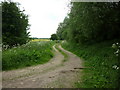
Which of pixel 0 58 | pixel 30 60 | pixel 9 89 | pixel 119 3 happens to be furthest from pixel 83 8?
pixel 9 89

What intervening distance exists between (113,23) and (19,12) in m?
12.6

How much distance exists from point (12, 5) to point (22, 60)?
9.35 metres

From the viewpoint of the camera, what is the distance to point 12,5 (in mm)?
17172

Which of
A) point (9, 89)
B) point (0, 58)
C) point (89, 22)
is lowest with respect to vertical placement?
point (9, 89)

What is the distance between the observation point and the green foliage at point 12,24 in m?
16.2

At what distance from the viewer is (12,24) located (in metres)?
16.8

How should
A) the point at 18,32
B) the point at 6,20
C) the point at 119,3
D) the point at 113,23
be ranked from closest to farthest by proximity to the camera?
the point at 119,3, the point at 113,23, the point at 6,20, the point at 18,32

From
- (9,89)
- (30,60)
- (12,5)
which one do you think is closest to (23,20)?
(12,5)

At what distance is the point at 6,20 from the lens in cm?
1650

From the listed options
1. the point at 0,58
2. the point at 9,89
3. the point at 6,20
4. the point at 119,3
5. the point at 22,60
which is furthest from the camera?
the point at 6,20

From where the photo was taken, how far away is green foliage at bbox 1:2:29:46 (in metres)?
16.2

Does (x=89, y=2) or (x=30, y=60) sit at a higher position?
(x=89, y=2)

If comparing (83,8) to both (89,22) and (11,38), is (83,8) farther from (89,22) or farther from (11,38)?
(11,38)

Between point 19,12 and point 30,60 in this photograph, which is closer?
point 30,60
